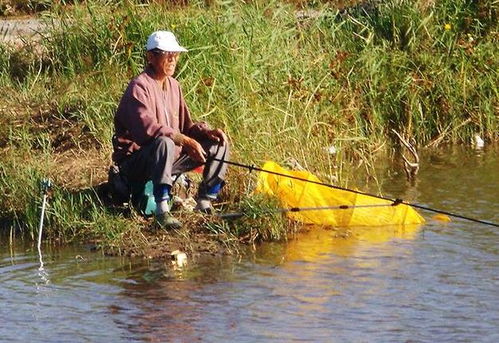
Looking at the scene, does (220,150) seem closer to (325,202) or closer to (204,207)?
(204,207)

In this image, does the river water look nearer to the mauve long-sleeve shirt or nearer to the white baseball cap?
the mauve long-sleeve shirt

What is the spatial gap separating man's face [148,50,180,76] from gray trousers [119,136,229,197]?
1.64ft

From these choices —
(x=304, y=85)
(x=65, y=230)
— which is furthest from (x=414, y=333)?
(x=304, y=85)

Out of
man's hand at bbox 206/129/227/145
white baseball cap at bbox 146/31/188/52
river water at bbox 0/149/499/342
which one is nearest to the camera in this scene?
river water at bbox 0/149/499/342

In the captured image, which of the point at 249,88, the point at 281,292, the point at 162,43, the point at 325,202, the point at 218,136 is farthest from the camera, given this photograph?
the point at 249,88

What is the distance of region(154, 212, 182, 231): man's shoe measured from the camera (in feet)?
28.5

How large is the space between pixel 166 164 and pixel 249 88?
5.99 feet

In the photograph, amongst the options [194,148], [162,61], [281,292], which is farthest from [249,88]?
[281,292]

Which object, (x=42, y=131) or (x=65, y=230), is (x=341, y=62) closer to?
(x=42, y=131)

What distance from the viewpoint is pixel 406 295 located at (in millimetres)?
7637

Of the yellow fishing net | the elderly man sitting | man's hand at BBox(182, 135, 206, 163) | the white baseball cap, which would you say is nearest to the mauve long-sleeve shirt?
the elderly man sitting

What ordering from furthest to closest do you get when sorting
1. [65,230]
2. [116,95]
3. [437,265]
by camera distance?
[116,95] < [65,230] < [437,265]

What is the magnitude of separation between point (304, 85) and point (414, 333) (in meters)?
4.08

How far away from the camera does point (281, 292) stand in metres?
7.71
